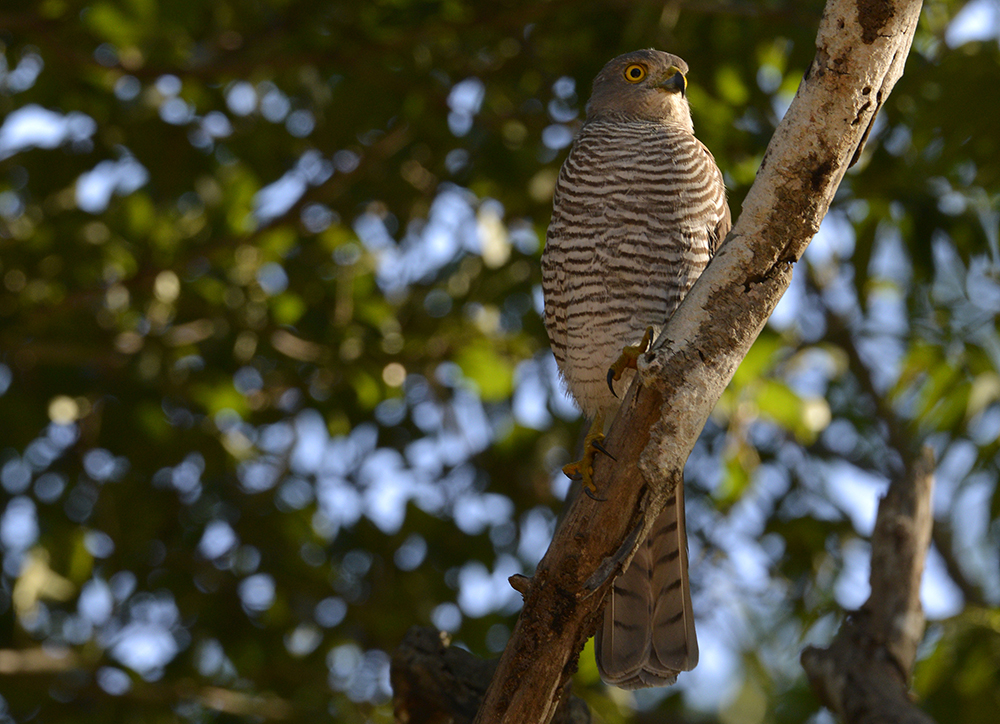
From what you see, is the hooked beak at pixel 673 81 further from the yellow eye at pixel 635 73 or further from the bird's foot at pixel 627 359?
the bird's foot at pixel 627 359

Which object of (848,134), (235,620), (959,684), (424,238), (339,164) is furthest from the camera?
(424,238)

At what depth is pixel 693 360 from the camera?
2.39m

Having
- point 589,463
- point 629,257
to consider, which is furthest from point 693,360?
point 629,257

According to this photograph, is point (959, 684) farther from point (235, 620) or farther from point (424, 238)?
point (424, 238)

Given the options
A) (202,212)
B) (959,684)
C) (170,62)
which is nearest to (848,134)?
(959,684)

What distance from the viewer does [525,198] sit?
466 centimetres

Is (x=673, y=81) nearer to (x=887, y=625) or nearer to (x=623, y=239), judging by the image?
(x=623, y=239)

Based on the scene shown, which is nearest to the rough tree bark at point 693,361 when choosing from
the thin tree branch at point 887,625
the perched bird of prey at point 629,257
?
the perched bird of prey at point 629,257

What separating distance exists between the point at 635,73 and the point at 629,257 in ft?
3.04

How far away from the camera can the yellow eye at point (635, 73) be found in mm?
3941

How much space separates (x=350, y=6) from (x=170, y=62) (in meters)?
0.89

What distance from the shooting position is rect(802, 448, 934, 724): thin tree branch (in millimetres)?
3391

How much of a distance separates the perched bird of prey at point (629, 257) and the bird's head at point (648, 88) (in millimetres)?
200

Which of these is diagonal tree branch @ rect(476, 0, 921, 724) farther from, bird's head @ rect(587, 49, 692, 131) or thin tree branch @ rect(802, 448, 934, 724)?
bird's head @ rect(587, 49, 692, 131)
